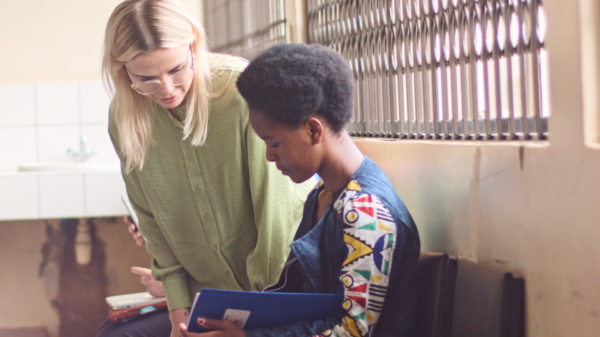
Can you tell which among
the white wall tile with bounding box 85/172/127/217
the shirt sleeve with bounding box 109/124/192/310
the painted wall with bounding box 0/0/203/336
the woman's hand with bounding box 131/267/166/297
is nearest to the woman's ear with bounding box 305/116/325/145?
the shirt sleeve with bounding box 109/124/192/310

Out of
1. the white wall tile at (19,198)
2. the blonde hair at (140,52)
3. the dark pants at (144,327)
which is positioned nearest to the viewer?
the blonde hair at (140,52)

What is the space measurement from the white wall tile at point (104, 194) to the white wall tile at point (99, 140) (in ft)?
1.77

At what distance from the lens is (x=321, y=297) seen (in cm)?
91

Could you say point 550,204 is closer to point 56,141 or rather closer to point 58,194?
point 58,194

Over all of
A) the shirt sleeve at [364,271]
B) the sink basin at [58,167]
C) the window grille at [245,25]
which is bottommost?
the shirt sleeve at [364,271]

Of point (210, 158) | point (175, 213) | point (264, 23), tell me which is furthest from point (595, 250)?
Result: point (264, 23)

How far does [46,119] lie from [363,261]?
261 centimetres

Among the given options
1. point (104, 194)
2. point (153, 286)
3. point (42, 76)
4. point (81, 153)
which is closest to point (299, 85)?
point (153, 286)

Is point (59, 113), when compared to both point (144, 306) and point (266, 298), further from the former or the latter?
point (266, 298)

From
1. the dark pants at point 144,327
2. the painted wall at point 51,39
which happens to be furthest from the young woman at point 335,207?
→ the painted wall at point 51,39

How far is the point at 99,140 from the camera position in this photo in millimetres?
3051

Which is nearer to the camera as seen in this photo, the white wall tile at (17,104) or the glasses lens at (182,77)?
the glasses lens at (182,77)

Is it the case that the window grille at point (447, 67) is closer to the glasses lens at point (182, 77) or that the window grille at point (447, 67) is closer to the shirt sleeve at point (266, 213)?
the shirt sleeve at point (266, 213)

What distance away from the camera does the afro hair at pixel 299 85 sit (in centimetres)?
97
